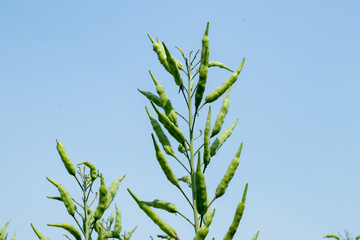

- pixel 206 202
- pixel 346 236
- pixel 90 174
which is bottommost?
pixel 206 202

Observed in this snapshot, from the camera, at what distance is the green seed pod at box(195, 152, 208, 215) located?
407 centimetres

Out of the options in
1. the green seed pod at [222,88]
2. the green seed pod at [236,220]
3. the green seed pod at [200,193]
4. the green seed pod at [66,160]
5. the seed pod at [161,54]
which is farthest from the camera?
the green seed pod at [66,160]

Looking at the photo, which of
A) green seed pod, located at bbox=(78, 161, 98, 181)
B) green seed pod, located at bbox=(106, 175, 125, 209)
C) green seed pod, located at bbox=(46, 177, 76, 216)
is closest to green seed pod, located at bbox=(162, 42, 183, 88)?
green seed pod, located at bbox=(106, 175, 125, 209)

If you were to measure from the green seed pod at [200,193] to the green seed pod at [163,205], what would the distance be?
0.29 meters

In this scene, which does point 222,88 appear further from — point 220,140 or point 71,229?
point 71,229

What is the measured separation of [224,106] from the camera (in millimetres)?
4906

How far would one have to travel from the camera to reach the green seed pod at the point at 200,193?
407 cm

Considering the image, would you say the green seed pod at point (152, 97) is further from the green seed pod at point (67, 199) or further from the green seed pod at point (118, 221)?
the green seed pod at point (118, 221)

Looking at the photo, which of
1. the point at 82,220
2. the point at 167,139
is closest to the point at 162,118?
the point at 167,139

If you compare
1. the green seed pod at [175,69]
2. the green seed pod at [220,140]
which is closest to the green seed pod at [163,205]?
the green seed pod at [220,140]

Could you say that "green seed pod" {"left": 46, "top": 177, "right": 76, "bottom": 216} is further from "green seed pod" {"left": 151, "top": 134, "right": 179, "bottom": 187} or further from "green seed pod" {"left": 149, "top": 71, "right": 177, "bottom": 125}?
"green seed pod" {"left": 149, "top": 71, "right": 177, "bottom": 125}

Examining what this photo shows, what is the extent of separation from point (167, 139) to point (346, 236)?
242 inches

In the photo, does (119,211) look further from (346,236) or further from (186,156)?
(346,236)

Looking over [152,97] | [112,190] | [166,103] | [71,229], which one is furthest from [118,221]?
[166,103]
